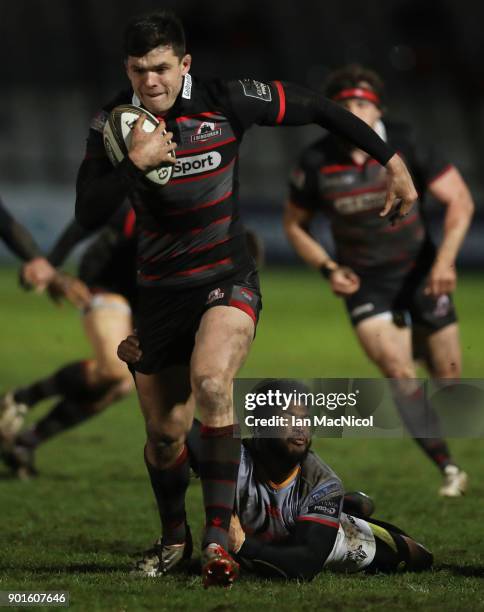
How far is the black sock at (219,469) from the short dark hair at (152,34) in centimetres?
143

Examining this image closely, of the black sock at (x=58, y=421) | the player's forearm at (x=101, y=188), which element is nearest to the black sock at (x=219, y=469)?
the player's forearm at (x=101, y=188)

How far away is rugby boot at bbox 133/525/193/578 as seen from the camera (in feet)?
15.9

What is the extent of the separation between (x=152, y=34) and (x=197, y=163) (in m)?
0.53

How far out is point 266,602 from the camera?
4.19m

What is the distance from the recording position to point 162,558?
493cm

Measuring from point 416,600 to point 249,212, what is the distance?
61.6ft

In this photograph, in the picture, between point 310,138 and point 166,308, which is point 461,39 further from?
point 166,308

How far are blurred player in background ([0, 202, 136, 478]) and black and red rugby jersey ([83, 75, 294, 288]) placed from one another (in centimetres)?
258

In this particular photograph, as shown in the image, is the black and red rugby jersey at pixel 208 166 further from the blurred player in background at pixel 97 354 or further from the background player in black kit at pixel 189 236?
the blurred player in background at pixel 97 354

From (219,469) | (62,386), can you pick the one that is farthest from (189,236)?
(62,386)

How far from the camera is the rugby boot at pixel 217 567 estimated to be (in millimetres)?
4223

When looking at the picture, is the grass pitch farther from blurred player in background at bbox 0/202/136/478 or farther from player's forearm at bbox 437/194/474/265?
player's forearm at bbox 437/194/474/265

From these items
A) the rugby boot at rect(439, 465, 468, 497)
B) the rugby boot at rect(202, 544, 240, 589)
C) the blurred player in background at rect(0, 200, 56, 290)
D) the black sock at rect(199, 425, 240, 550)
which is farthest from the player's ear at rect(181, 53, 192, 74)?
the rugby boot at rect(439, 465, 468, 497)

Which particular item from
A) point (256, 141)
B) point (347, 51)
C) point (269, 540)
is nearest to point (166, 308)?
point (269, 540)
